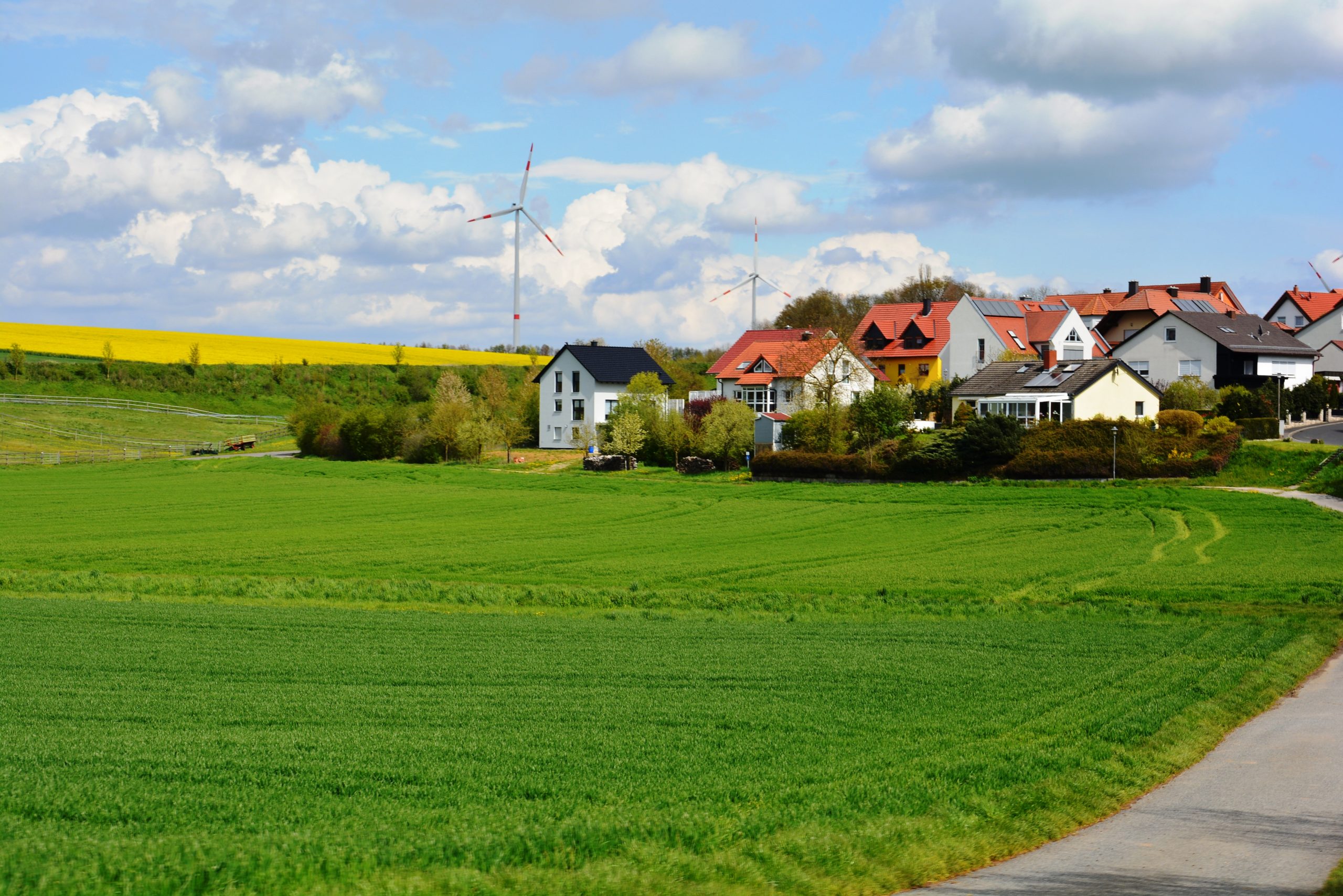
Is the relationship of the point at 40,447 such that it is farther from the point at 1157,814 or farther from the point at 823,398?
the point at 1157,814

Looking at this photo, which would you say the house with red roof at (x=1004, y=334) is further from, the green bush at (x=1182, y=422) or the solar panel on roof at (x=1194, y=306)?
the green bush at (x=1182, y=422)

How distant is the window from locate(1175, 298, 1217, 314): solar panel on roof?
36970 mm

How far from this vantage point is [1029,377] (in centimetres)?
7600

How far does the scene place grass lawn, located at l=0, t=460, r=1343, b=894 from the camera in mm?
9562

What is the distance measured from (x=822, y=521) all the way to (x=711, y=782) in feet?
122

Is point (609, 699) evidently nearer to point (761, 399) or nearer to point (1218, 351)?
point (761, 399)

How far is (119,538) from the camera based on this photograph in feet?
136

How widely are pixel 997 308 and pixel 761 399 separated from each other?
22303mm

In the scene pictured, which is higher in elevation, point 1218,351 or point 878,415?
point 1218,351

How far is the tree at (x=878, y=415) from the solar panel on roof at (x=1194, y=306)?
4411 cm

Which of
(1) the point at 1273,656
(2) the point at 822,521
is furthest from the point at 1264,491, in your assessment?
(1) the point at 1273,656

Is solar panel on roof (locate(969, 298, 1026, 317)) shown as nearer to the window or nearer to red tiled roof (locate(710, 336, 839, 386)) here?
red tiled roof (locate(710, 336, 839, 386))

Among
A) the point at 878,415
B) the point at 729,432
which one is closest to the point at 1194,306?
the point at 878,415

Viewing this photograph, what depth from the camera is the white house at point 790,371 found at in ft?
265
